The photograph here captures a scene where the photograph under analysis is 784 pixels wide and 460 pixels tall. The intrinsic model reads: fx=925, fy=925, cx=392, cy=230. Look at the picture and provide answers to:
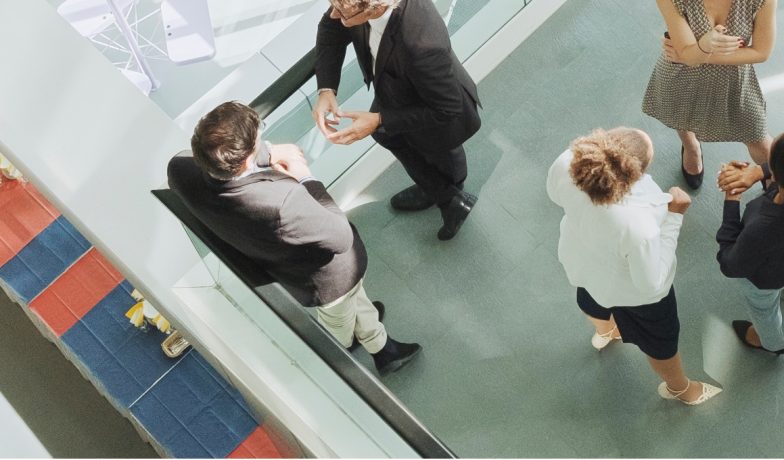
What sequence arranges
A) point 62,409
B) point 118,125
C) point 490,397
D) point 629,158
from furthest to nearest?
1. point 62,409
2. point 490,397
3. point 118,125
4. point 629,158

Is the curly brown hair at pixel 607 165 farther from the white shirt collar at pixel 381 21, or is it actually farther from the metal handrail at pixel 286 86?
the metal handrail at pixel 286 86

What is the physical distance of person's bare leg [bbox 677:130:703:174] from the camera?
3939 millimetres

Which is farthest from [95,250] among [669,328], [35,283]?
[669,328]

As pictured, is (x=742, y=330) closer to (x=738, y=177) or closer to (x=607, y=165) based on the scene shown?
(x=738, y=177)

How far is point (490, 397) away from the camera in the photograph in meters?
3.87

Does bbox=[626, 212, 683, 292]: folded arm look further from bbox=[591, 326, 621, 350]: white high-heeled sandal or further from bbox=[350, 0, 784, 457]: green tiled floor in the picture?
bbox=[350, 0, 784, 457]: green tiled floor

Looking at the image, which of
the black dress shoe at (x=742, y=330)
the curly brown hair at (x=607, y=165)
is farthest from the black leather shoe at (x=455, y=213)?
the curly brown hair at (x=607, y=165)

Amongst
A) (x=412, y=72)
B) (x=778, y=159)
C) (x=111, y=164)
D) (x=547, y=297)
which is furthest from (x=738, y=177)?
(x=111, y=164)

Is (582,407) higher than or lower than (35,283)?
lower

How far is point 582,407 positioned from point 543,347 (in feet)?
0.98

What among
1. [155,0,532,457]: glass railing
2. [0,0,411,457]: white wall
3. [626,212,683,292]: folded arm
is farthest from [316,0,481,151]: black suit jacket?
[626,212,683,292]: folded arm

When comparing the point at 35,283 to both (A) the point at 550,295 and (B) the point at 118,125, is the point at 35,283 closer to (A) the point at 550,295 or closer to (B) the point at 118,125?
(B) the point at 118,125

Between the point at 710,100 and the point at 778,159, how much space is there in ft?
3.04

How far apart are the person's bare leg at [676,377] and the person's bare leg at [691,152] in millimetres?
896
